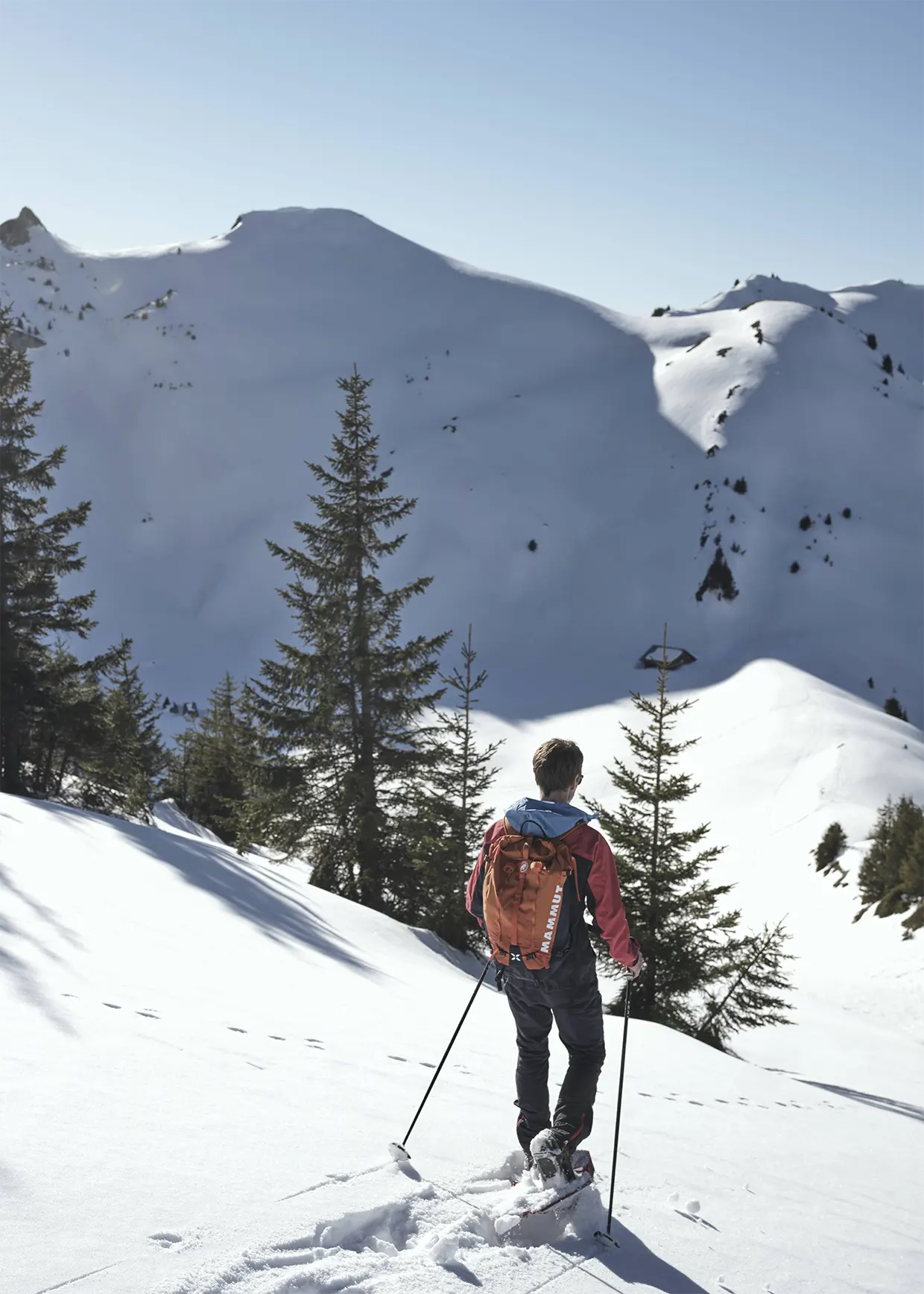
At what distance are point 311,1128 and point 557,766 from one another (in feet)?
6.92

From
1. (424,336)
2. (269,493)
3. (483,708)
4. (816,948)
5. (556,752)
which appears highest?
(424,336)

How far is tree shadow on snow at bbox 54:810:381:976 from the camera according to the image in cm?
997

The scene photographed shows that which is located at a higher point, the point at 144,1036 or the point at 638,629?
the point at 638,629

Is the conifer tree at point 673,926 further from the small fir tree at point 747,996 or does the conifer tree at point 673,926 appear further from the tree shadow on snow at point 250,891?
the tree shadow on snow at point 250,891

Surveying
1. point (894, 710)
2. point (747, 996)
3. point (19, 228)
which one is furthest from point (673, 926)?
point (19, 228)

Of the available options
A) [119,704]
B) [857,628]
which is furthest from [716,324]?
[119,704]

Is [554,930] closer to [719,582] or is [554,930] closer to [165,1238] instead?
[165,1238]

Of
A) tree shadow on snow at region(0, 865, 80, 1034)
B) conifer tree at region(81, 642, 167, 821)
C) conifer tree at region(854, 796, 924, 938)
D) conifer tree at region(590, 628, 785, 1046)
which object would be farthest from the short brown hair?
conifer tree at region(854, 796, 924, 938)

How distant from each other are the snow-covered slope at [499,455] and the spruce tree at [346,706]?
35176mm

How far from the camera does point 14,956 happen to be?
5777mm

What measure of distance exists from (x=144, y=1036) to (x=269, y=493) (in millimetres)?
85603

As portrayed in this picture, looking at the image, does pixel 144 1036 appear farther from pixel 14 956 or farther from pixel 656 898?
pixel 656 898

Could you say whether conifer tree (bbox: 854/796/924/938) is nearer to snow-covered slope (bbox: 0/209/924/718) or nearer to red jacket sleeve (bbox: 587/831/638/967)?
red jacket sleeve (bbox: 587/831/638/967)

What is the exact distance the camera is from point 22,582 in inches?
734
